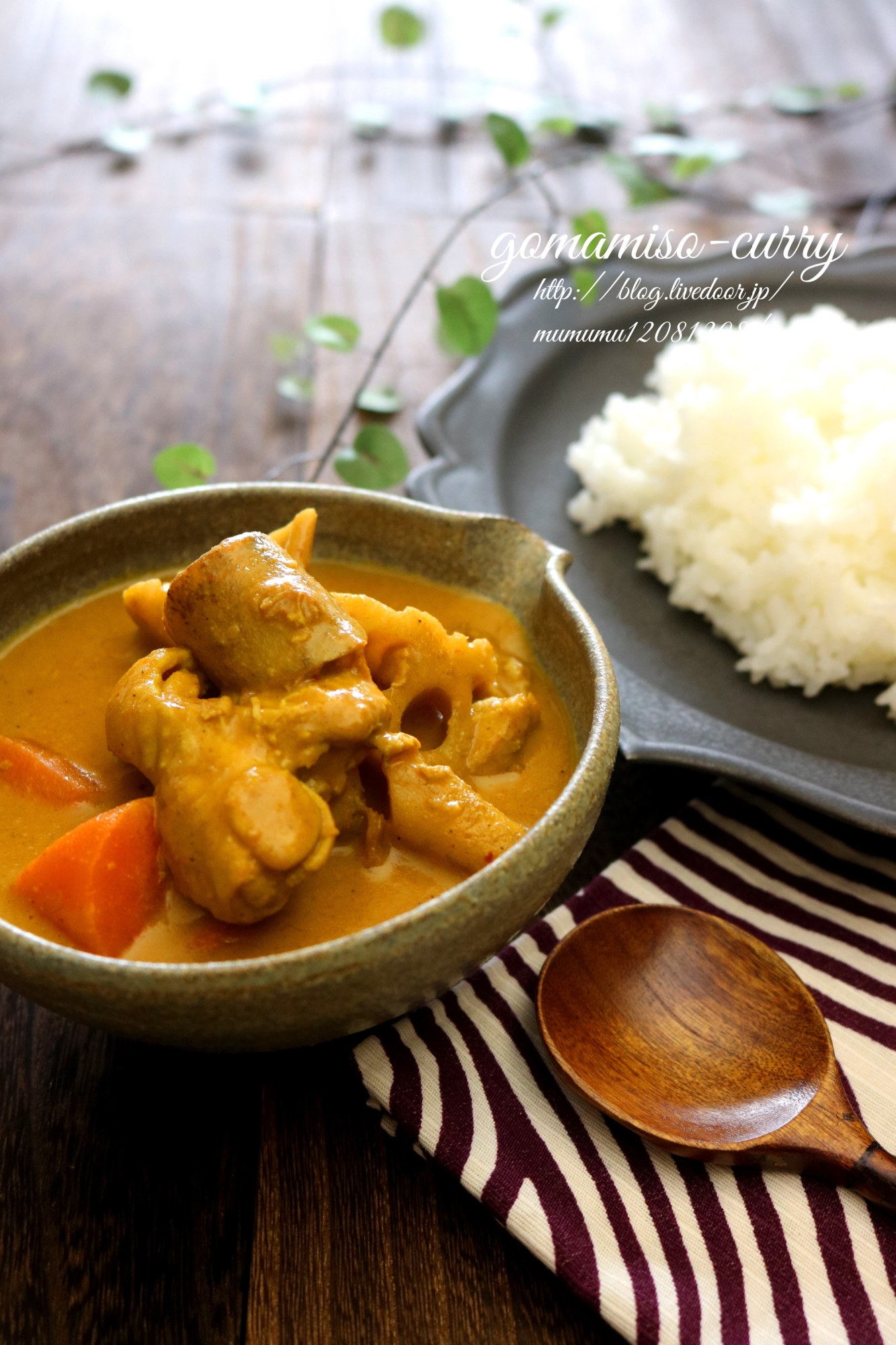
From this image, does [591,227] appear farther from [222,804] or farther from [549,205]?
[222,804]

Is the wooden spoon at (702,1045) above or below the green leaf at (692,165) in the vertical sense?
below

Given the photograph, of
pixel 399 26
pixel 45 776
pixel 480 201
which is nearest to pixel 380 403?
pixel 480 201

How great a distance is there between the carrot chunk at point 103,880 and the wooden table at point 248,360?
0.87 ft

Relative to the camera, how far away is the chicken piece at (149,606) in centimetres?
145

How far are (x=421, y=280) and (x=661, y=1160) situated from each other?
1.94m

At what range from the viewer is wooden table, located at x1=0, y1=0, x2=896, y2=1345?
1215 mm

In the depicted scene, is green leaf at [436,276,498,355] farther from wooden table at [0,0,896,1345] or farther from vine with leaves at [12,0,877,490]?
wooden table at [0,0,896,1345]

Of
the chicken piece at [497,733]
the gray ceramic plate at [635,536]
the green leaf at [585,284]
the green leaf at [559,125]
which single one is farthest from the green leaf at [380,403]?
the green leaf at [559,125]

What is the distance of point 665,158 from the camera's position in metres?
3.52

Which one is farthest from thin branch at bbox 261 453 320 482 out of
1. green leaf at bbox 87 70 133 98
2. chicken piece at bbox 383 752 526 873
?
green leaf at bbox 87 70 133 98

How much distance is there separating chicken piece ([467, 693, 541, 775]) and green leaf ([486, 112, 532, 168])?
1.77 m

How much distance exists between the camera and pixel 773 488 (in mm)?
2135

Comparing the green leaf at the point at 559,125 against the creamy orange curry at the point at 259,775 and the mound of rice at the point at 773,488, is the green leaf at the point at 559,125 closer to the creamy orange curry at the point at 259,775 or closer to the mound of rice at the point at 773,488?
the mound of rice at the point at 773,488

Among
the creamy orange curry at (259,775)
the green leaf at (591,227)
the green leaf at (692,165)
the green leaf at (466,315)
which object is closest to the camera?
the creamy orange curry at (259,775)
